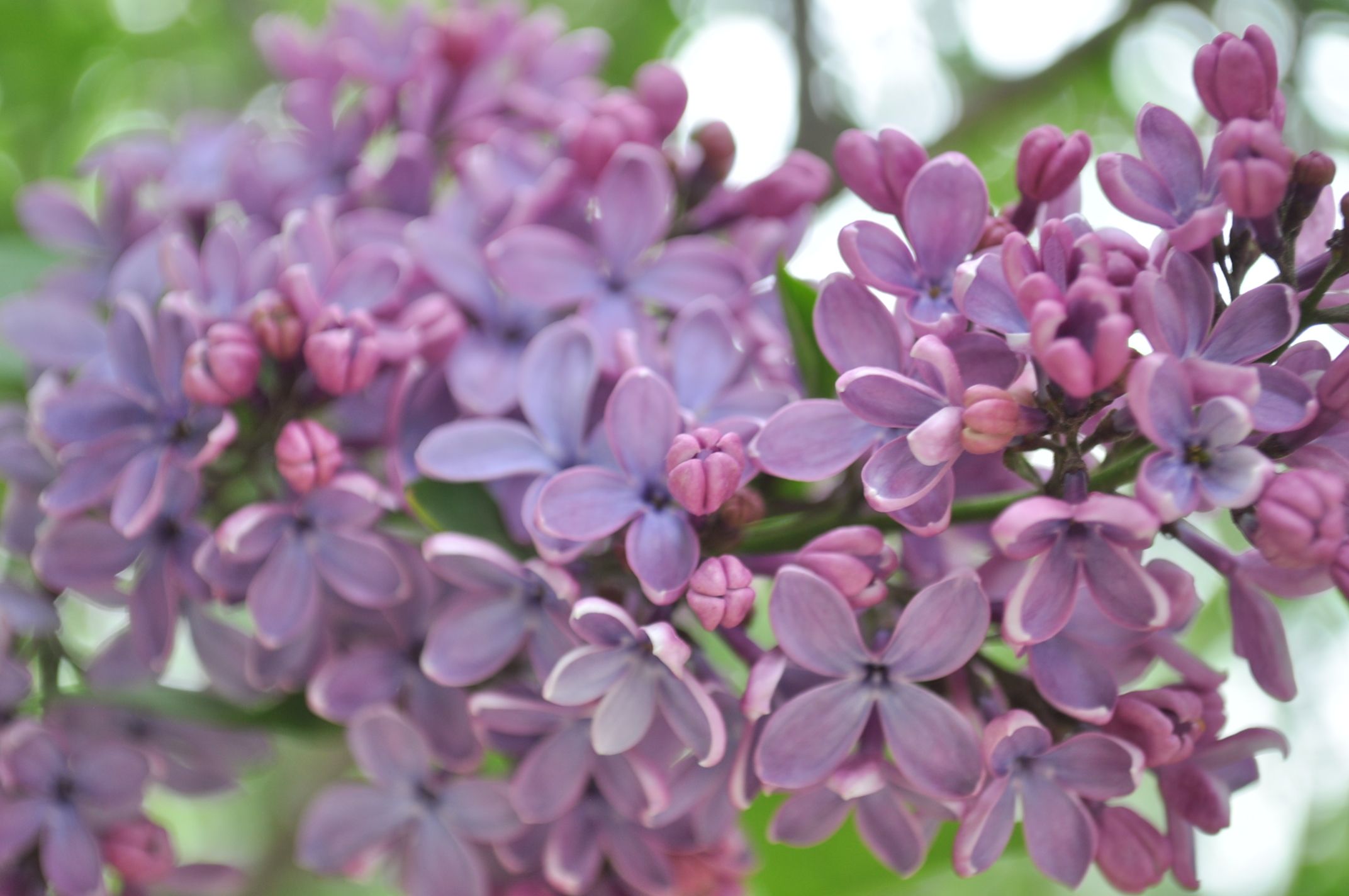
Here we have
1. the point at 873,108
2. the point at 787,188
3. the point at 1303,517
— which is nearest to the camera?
the point at 1303,517

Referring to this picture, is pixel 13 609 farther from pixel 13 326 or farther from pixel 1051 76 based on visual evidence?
pixel 1051 76

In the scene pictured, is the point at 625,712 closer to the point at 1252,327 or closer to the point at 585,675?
the point at 585,675

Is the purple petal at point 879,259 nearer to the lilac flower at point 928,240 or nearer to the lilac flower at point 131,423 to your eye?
the lilac flower at point 928,240

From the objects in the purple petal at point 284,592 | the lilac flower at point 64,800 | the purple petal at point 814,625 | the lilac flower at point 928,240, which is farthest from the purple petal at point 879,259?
the lilac flower at point 64,800

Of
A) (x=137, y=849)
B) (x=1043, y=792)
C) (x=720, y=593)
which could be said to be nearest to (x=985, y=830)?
(x=1043, y=792)

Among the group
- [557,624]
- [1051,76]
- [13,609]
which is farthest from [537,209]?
[1051,76]

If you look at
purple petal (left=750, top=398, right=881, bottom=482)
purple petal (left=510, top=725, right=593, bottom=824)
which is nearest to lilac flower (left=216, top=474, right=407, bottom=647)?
purple petal (left=510, top=725, right=593, bottom=824)

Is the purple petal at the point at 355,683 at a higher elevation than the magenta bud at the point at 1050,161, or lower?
lower
